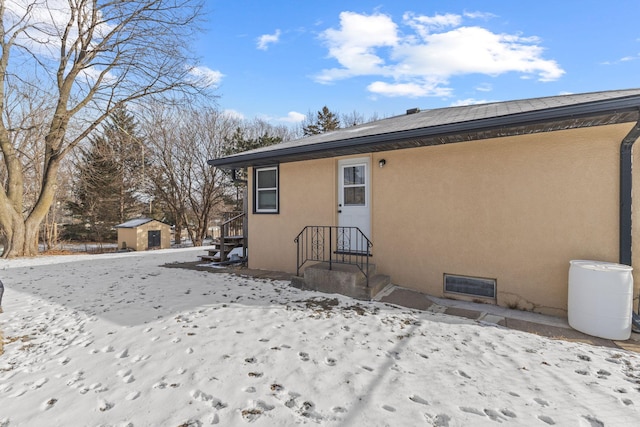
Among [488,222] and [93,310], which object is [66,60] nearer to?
[93,310]

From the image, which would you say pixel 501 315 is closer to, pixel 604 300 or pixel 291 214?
pixel 604 300

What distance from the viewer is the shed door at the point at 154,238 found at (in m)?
15.6

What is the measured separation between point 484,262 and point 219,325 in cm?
407

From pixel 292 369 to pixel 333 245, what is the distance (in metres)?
3.54

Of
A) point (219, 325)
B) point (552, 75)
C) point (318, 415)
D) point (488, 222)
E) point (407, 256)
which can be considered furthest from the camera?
point (552, 75)

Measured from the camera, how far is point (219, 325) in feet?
11.6

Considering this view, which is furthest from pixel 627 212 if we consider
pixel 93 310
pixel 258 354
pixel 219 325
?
pixel 93 310

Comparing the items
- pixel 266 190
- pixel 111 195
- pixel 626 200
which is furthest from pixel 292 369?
pixel 111 195

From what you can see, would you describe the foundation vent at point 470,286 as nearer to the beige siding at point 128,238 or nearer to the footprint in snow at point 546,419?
the footprint in snow at point 546,419

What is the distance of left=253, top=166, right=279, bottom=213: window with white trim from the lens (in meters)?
6.79

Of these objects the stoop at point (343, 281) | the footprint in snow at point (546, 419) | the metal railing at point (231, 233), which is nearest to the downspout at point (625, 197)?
the footprint in snow at point (546, 419)

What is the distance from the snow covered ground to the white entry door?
5.64 ft

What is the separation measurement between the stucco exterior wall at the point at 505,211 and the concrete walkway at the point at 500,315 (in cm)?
24

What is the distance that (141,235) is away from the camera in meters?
15.1
